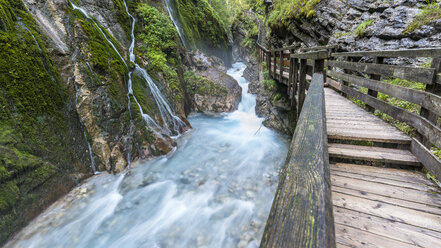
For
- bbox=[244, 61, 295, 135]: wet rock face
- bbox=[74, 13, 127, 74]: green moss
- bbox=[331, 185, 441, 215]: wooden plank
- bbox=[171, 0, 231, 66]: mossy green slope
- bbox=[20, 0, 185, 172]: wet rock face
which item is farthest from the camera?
bbox=[171, 0, 231, 66]: mossy green slope

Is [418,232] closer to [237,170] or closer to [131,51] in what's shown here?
[237,170]

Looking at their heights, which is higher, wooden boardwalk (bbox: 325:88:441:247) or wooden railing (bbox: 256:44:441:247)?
wooden railing (bbox: 256:44:441:247)

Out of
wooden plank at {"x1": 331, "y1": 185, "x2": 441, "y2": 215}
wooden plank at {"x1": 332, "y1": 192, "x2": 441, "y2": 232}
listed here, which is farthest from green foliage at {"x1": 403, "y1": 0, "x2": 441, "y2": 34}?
wooden plank at {"x1": 332, "y1": 192, "x2": 441, "y2": 232}

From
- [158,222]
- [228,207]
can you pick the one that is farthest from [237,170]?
[158,222]

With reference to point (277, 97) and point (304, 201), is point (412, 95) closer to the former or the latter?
point (304, 201)

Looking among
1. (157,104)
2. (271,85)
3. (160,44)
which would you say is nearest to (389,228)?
(157,104)

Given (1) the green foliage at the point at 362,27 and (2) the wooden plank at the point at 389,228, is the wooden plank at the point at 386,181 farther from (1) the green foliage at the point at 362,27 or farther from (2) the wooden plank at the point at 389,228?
(1) the green foliage at the point at 362,27

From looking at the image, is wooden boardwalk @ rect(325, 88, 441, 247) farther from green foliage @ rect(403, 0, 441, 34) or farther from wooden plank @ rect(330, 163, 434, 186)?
green foliage @ rect(403, 0, 441, 34)

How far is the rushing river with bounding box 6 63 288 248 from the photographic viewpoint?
4074 millimetres

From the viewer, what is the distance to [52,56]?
5492 millimetres

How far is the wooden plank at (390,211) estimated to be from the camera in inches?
62.6

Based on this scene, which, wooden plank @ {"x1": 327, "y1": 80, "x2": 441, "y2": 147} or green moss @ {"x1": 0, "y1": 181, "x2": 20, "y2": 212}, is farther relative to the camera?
green moss @ {"x1": 0, "y1": 181, "x2": 20, "y2": 212}

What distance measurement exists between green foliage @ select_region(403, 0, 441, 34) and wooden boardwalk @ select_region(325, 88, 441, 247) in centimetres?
509

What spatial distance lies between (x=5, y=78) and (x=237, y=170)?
237 inches
